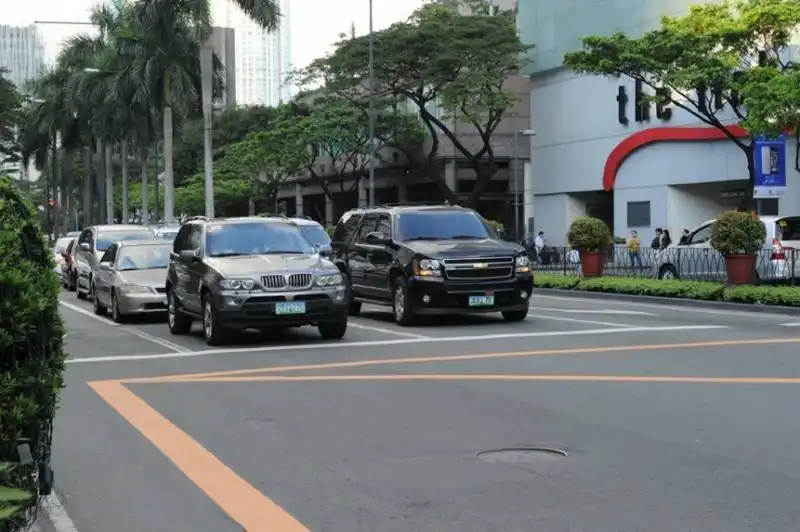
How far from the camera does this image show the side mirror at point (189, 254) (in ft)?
52.8

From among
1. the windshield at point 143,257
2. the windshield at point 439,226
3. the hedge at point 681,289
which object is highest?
the windshield at point 439,226

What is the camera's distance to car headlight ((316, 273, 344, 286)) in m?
15.1

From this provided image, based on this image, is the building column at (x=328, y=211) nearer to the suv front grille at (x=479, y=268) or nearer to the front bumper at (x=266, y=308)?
the suv front grille at (x=479, y=268)

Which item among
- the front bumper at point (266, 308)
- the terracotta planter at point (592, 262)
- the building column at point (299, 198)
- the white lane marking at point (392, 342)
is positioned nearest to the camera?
the white lane marking at point (392, 342)

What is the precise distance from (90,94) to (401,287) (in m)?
40.1

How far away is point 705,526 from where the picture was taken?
5742 millimetres

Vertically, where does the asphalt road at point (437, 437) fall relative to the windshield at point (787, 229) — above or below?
below

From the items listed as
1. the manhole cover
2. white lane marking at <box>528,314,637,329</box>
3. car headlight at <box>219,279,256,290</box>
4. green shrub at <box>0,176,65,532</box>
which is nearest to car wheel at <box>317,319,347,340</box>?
car headlight at <box>219,279,256,290</box>

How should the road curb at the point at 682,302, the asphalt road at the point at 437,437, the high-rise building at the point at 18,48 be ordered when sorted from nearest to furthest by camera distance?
the asphalt road at the point at 437,437, the road curb at the point at 682,302, the high-rise building at the point at 18,48

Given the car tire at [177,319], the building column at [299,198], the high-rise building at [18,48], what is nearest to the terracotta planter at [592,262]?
the car tire at [177,319]

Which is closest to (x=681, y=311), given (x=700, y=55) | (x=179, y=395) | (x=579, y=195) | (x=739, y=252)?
(x=739, y=252)

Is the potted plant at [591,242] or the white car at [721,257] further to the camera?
the potted plant at [591,242]

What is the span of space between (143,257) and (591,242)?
10911 millimetres

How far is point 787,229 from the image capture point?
22922mm
